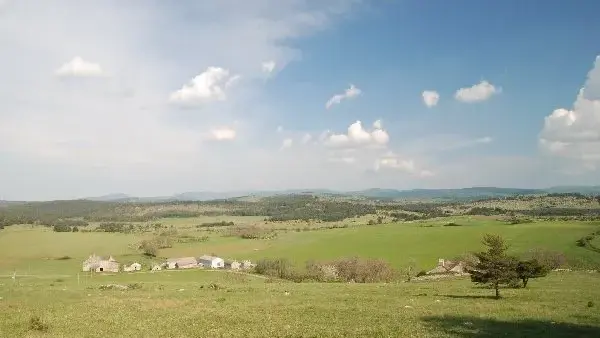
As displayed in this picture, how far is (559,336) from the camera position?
985 inches

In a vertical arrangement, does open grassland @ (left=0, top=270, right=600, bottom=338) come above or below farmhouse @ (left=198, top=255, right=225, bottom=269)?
above

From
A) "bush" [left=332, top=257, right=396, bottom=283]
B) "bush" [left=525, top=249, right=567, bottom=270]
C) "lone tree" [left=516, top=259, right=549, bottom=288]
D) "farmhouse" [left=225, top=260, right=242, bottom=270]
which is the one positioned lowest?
"farmhouse" [left=225, top=260, right=242, bottom=270]

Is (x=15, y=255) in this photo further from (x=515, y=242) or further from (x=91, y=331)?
(x=515, y=242)

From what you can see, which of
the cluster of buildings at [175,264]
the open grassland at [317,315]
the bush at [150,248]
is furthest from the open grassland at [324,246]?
the open grassland at [317,315]

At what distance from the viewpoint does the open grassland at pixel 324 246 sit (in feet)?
378

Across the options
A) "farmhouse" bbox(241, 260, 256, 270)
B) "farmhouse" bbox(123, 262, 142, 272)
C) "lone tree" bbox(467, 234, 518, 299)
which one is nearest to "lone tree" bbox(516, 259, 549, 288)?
"lone tree" bbox(467, 234, 518, 299)

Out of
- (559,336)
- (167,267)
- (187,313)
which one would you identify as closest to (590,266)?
(559,336)

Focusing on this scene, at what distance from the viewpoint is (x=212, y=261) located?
132m

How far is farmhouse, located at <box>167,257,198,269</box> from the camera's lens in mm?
127106

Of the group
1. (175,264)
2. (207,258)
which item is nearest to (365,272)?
(207,258)

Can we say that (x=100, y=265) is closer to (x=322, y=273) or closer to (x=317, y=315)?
(x=322, y=273)

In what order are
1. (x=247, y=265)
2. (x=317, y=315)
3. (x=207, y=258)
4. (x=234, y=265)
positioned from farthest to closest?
1. (x=207, y=258)
2. (x=234, y=265)
3. (x=247, y=265)
4. (x=317, y=315)

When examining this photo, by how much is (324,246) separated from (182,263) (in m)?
44.2

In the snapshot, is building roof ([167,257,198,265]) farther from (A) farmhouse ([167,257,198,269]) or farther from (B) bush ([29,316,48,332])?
(B) bush ([29,316,48,332])
